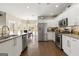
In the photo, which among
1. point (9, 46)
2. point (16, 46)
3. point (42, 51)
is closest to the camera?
point (9, 46)

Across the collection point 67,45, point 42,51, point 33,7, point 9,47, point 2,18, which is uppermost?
point 33,7

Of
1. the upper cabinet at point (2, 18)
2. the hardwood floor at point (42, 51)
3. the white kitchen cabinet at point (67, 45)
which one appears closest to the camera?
the upper cabinet at point (2, 18)

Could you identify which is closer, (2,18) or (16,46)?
(16,46)

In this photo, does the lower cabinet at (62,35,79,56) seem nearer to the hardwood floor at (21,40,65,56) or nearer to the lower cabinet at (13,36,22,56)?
the hardwood floor at (21,40,65,56)

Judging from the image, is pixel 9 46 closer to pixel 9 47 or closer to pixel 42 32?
pixel 9 47

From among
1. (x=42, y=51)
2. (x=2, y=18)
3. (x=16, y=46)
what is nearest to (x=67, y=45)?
(x=42, y=51)

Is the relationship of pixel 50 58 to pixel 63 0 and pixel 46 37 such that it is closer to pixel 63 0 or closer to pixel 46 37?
pixel 63 0

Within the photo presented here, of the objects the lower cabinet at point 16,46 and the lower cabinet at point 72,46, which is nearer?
the lower cabinet at point 72,46

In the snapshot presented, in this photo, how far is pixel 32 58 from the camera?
0.78 metres

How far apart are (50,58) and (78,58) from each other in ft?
0.61

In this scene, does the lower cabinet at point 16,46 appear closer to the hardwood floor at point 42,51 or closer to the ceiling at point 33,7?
the hardwood floor at point 42,51

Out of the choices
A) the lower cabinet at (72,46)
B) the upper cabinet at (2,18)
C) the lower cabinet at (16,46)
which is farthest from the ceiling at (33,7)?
the lower cabinet at (72,46)

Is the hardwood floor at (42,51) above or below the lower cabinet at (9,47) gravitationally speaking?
below

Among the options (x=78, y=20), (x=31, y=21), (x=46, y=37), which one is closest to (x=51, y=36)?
(x=46, y=37)
